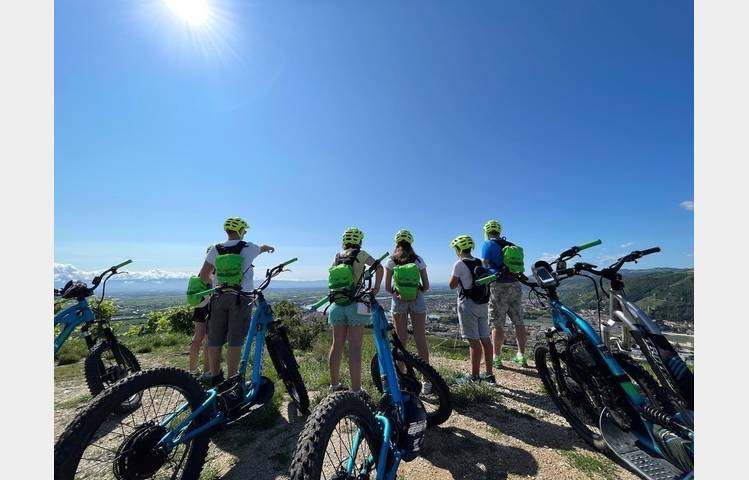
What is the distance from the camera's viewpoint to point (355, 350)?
3887mm

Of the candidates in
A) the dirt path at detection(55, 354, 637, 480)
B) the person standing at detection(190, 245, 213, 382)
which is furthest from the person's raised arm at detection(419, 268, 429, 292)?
the person standing at detection(190, 245, 213, 382)

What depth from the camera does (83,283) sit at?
13.3ft

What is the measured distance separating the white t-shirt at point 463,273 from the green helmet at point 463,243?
0.21m

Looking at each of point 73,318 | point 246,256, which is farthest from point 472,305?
point 73,318

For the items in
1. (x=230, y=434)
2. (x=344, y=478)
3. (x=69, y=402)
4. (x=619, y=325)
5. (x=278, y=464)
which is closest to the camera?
(x=344, y=478)

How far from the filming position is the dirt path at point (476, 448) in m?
2.92

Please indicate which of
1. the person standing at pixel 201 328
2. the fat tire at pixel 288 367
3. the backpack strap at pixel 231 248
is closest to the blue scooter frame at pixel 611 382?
the fat tire at pixel 288 367

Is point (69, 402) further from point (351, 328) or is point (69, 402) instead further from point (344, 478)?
point (344, 478)

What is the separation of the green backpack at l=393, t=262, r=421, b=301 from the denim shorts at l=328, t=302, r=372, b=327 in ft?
2.29

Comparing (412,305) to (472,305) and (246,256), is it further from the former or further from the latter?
(246,256)

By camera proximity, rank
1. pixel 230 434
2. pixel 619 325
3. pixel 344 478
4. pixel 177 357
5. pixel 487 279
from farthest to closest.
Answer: pixel 177 357, pixel 230 434, pixel 487 279, pixel 619 325, pixel 344 478

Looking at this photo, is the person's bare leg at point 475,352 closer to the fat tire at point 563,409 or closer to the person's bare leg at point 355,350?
the fat tire at point 563,409

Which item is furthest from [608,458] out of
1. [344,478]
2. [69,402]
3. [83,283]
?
[69,402]

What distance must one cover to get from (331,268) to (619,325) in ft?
9.55
